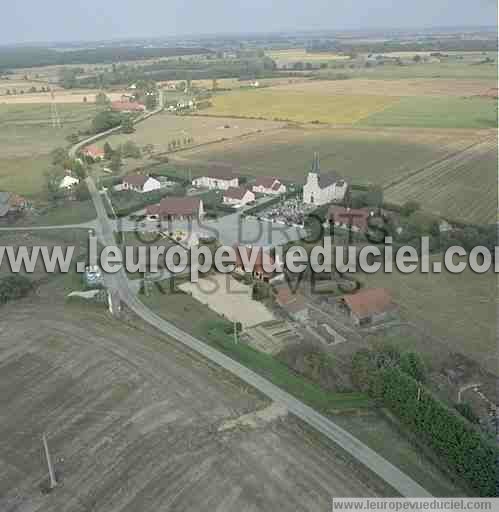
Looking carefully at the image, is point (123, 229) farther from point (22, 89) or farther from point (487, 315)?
point (22, 89)

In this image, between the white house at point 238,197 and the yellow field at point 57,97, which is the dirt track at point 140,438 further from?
the yellow field at point 57,97

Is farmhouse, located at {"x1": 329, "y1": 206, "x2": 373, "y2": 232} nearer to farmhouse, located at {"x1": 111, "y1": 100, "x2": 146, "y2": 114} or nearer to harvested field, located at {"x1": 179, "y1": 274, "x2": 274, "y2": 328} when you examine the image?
harvested field, located at {"x1": 179, "y1": 274, "x2": 274, "y2": 328}

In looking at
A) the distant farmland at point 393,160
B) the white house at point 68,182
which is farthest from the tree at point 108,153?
the white house at point 68,182

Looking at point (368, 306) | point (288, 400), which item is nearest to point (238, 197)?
point (368, 306)

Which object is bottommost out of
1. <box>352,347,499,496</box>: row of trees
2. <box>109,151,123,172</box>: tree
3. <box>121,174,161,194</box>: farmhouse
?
<box>352,347,499,496</box>: row of trees

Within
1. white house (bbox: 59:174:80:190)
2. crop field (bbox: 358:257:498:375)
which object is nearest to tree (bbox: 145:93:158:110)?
white house (bbox: 59:174:80:190)

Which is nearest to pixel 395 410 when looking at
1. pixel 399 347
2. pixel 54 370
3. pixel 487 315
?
pixel 399 347
